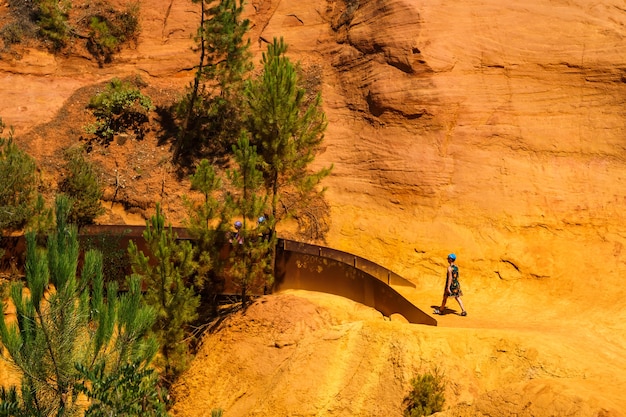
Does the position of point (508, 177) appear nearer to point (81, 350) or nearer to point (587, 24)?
point (587, 24)

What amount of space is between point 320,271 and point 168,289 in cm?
417

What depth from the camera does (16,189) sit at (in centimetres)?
1988

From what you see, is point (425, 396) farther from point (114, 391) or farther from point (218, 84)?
point (218, 84)

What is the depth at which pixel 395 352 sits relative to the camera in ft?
41.6

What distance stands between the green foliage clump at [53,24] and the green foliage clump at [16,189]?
9256 mm

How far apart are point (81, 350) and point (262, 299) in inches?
305

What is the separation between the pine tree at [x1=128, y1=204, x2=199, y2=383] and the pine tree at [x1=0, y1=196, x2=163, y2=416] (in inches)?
216

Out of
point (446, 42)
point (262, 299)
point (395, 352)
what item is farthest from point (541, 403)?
point (446, 42)

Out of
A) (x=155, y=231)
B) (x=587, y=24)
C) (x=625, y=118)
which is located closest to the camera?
(x=155, y=231)

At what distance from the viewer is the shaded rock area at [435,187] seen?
12.4m

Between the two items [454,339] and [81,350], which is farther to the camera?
[454,339]

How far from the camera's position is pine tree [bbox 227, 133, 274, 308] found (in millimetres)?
15820

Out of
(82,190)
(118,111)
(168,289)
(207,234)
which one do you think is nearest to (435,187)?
A: (207,234)

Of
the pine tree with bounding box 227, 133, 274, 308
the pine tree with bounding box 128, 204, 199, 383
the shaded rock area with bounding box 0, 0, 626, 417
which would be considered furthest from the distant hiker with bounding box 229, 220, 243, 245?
the shaded rock area with bounding box 0, 0, 626, 417
